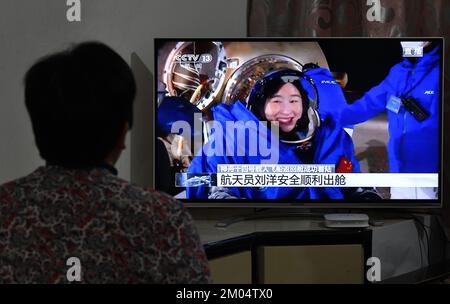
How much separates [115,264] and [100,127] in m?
0.23

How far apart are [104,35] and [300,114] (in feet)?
3.12

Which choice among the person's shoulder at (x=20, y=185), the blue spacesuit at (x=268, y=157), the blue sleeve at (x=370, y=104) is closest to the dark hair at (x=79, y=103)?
the person's shoulder at (x=20, y=185)

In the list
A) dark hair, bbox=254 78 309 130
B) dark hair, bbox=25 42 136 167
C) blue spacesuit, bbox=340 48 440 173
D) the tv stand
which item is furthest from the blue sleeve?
dark hair, bbox=25 42 136 167

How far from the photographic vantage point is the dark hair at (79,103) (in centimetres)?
118

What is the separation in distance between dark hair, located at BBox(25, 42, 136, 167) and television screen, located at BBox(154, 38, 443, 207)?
1.74 m

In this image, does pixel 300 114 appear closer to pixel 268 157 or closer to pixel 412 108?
pixel 268 157

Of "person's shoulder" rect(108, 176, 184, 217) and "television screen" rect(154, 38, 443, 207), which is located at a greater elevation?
"television screen" rect(154, 38, 443, 207)

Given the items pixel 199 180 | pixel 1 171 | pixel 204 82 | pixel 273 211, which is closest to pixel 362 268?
pixel 273 211

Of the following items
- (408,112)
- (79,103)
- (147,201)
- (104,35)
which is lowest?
(147,201)

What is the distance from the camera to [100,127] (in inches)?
47.1

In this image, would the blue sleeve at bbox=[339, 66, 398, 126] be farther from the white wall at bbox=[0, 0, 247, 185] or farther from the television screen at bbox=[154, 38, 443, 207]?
the white wall at bbox=[0, 0, 247, 185]

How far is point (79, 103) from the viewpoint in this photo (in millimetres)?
1178

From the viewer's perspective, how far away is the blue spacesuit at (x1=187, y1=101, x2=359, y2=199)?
2.95 metres

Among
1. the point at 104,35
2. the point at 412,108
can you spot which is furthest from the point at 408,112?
the point at 104,35
